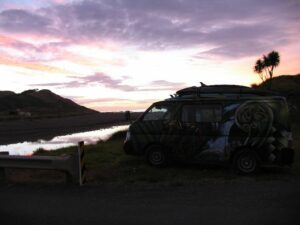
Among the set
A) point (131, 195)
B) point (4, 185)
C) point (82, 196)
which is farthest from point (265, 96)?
point (4, 185)

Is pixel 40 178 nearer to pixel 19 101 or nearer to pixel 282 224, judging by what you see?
pixel 282 224

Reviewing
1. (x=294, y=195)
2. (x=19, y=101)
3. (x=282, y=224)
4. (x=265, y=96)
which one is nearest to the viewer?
(x=282, y=224)

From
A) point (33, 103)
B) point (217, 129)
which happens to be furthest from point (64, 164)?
point (33, 103)

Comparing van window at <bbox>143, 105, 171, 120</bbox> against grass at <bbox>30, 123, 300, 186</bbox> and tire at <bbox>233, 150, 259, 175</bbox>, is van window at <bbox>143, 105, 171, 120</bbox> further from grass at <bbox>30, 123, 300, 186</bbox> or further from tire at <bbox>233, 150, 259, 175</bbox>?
tire at <bbox>233, 150, 259, 175</bbox>

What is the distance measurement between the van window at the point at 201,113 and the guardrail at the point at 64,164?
3.10m

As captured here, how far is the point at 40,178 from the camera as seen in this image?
1112 cm

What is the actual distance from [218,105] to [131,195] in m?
3.92

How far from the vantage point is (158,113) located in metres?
12.0

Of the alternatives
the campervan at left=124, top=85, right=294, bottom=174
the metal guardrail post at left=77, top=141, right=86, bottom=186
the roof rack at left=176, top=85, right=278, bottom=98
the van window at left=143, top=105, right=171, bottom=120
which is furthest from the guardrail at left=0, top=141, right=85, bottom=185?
the roof rack at left=176, top=85, right=278, bottom=98

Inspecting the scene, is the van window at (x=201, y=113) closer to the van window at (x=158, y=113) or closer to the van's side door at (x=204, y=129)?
the van's side door at (x=204, y=129)

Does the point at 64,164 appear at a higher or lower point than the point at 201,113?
lower

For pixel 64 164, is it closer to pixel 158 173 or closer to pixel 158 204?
pixel 158 173

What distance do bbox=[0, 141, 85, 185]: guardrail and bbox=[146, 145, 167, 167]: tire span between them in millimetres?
2435

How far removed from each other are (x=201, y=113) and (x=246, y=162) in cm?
180
